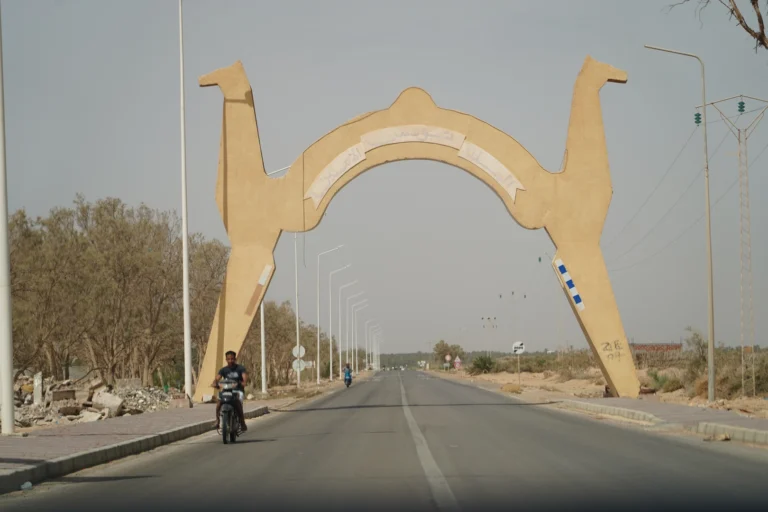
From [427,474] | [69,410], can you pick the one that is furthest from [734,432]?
[69,410]

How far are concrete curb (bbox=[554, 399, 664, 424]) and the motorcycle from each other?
30.8 feet

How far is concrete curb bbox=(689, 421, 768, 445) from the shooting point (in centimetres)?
1753

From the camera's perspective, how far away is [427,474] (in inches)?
517

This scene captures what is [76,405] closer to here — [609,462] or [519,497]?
[609,462]

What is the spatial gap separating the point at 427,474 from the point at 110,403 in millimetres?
20120

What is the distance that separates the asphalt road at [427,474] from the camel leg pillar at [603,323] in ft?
39.5

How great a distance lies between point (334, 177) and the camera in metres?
34.5

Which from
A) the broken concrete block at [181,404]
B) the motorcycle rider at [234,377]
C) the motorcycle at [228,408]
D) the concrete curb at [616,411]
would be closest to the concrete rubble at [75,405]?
the broken concrete block at [181,404]

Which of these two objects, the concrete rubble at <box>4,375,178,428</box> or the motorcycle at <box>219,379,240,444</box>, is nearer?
the motorcycle at <box>219,379,240,444</box>

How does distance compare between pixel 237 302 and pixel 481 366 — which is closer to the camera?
pixel 237 302

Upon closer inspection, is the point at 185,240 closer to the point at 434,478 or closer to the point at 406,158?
the point at 406,158

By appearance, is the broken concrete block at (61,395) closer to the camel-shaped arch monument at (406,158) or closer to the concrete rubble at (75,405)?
the concrete rubble at (75,405)

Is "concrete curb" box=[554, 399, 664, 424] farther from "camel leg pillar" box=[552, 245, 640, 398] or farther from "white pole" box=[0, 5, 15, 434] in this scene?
"white pole" box=[0, 5, 15, 434]

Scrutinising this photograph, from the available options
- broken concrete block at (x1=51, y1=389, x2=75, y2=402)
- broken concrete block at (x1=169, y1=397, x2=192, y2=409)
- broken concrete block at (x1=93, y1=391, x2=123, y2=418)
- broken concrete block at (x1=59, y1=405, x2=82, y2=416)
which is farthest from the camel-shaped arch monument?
broken concrete block at (x1=51, y1=389, x2=75, y2=402)
